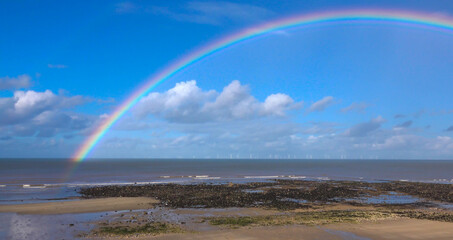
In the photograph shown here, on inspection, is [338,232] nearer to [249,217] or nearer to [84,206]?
[249,217]

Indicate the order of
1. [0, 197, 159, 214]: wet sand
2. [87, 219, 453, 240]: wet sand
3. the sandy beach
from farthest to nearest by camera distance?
[0, 197, 159, 214]: wet sand → the sandy beach → [87, 219, 453, 240]: wet sand

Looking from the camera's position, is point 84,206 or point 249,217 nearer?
point 249,217

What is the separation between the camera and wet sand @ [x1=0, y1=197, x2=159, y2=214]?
97.7 ft

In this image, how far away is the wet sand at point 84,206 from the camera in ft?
97.7

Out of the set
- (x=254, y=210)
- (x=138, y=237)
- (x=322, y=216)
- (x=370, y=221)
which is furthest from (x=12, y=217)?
(x=370, y=221)

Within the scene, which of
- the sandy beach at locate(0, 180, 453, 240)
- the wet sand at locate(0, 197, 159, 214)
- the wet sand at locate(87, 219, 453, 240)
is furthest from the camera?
the wet sand at locate(0, 197, 159, 214)

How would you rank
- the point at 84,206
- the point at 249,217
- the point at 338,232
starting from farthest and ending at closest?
the point at 84,206 < the point at 249,217 < the point at 338,232

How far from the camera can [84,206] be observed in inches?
1268

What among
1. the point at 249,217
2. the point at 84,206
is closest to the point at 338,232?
the point at 249,217

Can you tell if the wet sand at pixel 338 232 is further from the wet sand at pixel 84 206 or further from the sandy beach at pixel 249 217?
the wet sand at pixel 84 206

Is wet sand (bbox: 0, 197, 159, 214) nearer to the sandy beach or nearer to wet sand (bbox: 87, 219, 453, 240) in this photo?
the sandy beach

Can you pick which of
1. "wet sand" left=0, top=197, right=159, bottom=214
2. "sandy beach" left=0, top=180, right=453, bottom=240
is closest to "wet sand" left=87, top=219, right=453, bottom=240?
"sandy beach" left=0, top=180, right=453, bottom=240

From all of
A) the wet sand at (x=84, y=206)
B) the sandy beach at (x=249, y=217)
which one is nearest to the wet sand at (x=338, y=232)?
the sandy beach at (x=249, y=217)

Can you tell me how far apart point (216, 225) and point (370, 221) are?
1113 centimetres
